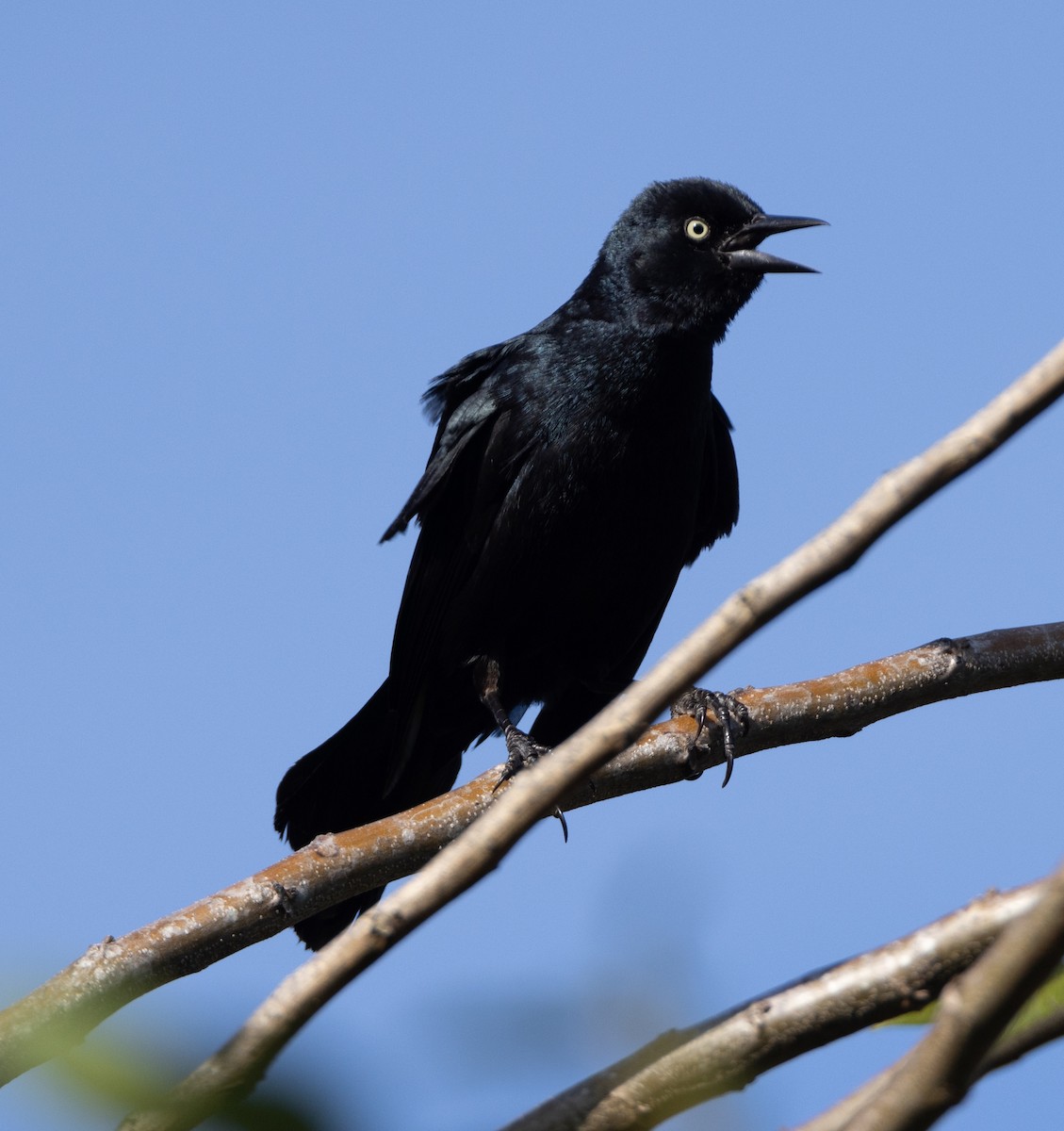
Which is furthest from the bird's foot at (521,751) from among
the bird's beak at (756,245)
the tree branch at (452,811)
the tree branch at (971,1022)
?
the tree branch at (971,1022)

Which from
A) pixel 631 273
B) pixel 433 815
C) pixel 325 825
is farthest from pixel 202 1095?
pixel 631 273

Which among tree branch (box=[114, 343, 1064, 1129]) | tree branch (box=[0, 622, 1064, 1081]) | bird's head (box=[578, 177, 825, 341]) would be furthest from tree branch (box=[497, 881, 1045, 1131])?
bird's head (box=[578, 177, 825, 341])

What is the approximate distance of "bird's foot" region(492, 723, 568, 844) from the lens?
14.2ft

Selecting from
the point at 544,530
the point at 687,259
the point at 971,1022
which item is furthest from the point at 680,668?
the point at 687,259

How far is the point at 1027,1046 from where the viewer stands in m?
1.07

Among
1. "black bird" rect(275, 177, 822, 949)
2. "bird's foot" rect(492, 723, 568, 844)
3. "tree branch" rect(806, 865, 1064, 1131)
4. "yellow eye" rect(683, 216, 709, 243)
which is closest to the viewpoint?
"tree branch" rect(806, 865, 1064, 1131)

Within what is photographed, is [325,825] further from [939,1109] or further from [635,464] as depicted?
[939,1109]

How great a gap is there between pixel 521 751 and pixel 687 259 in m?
2.09

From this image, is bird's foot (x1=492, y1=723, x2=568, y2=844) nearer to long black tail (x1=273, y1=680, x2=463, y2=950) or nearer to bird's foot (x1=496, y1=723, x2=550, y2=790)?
bird's foot (x1=496, y1=723, x2=550, y2=790)

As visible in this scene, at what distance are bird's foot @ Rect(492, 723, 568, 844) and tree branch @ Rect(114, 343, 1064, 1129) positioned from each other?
2829 millimetres

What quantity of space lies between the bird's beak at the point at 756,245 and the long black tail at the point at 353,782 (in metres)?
2.10

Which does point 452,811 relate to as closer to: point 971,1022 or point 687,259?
point 971,1022

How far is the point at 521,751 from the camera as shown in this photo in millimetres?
4605

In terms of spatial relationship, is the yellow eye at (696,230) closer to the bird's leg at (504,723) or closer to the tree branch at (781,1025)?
the bird's leg at (504,723)
